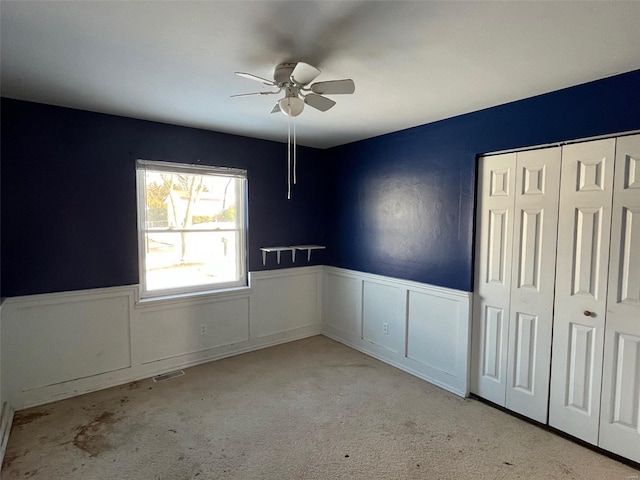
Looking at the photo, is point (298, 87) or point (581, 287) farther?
point (581, 287)

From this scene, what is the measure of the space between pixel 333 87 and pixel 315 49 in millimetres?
225

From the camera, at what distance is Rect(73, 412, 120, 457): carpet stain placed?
2299 mm

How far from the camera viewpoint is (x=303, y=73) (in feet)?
6.11

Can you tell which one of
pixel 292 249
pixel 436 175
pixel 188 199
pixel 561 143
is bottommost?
pixel 292 249

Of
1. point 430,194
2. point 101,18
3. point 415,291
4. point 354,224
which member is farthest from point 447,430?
Result: point 101,18

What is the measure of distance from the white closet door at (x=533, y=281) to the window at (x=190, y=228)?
283 cm

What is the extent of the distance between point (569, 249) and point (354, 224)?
2.29 meters

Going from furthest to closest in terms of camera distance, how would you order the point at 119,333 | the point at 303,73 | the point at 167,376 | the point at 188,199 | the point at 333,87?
the point at 188,199 → the point at 167,376 → the point at 119,333 → the point at 333,87 → the point at 303,73

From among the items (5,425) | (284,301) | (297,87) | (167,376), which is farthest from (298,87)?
(5,425)

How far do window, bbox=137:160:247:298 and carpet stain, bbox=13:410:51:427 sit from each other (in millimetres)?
1185

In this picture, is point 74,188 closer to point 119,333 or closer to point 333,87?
point 119,333

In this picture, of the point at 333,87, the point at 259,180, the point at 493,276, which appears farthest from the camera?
the point at 259,180

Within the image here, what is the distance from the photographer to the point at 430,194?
132 inches

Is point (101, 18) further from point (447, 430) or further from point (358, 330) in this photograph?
point (358, 330)
